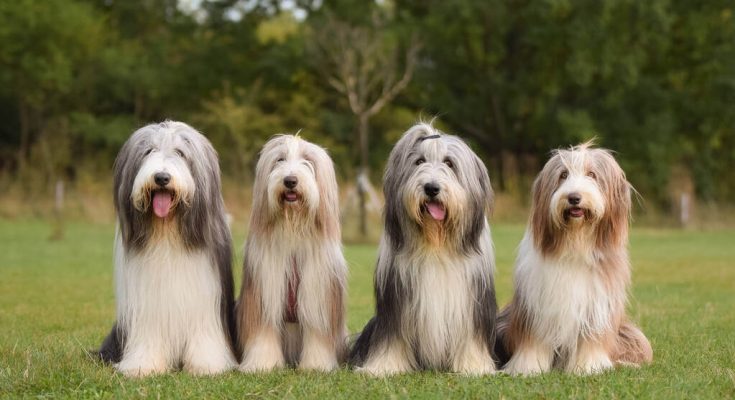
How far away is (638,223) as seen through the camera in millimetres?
25000

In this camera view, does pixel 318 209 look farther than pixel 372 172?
No

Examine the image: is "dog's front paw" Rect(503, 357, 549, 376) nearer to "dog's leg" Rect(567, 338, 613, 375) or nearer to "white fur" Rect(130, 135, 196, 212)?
"dog's leg" Rect(567, 338, 613, 375)

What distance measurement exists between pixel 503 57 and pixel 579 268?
82.2 ft

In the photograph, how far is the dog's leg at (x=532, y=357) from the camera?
5414mm

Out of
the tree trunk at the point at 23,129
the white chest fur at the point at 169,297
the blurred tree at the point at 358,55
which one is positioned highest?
the blurred tree at the point at 358,55

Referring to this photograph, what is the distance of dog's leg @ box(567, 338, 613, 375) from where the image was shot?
5.35 metres

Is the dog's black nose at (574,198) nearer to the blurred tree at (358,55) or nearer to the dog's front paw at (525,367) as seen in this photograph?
the dog's front paw at (525,367)

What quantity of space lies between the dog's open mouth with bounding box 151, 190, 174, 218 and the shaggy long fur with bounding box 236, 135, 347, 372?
57 centimetres

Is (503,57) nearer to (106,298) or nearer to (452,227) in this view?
(106,298)

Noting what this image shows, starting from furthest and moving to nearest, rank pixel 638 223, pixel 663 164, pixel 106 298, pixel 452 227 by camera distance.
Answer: pixel 663 164
pixel 638 223
pixel 106 298
pixel 452 227

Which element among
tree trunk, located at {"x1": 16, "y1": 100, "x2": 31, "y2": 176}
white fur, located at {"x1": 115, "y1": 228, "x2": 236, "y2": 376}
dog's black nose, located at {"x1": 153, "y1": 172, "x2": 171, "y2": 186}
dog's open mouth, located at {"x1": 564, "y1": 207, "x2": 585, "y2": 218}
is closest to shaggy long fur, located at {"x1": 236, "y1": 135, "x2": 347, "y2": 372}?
white fur, located at {"x1": 115, "y1": 228, "x2": 236, "y2": 376}

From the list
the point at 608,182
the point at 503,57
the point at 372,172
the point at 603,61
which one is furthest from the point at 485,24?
the point at 608,182

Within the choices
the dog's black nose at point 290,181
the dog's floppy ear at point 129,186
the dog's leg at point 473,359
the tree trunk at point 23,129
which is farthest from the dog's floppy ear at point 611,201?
the tree trunk at point 23,129

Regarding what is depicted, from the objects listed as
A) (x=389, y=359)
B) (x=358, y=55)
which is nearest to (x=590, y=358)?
(x=389, y=359)
